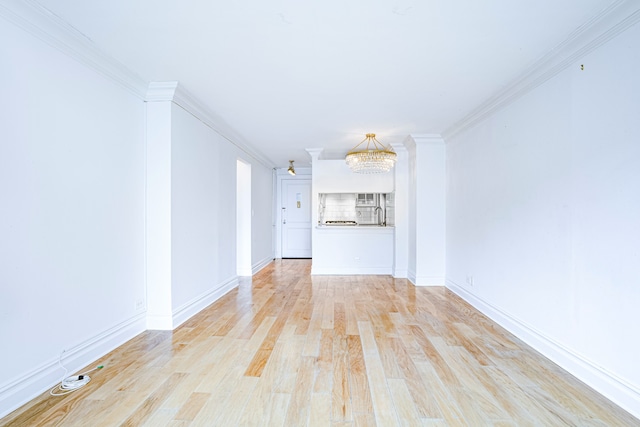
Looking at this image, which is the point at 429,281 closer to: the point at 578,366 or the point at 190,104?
the point at 578,366

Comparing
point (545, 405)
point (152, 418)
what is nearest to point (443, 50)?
point (545, 405)

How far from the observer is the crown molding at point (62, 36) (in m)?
1.78

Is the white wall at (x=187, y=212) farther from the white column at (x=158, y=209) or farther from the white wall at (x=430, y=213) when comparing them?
the white wall at (x=430, y=213)

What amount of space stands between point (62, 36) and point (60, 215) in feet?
3.99

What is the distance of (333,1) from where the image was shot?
1.77 m

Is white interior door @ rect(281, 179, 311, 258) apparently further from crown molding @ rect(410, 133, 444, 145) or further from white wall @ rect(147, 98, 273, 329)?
crown molding @ rect(410, 133, 444, 145)

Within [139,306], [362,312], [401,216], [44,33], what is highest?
[44,33]

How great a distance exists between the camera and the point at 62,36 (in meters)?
2.06

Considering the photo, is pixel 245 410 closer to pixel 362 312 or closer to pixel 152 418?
pixel 152 418

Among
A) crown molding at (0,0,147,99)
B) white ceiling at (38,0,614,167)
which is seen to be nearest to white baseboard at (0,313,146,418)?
crown molding at (0,0,147,99)

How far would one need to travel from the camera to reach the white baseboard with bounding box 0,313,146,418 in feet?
5.77

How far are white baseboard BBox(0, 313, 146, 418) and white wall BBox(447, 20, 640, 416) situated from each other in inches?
136

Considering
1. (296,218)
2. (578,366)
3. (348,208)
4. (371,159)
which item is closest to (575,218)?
(578,366)

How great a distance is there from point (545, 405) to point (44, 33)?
12.8 ft
